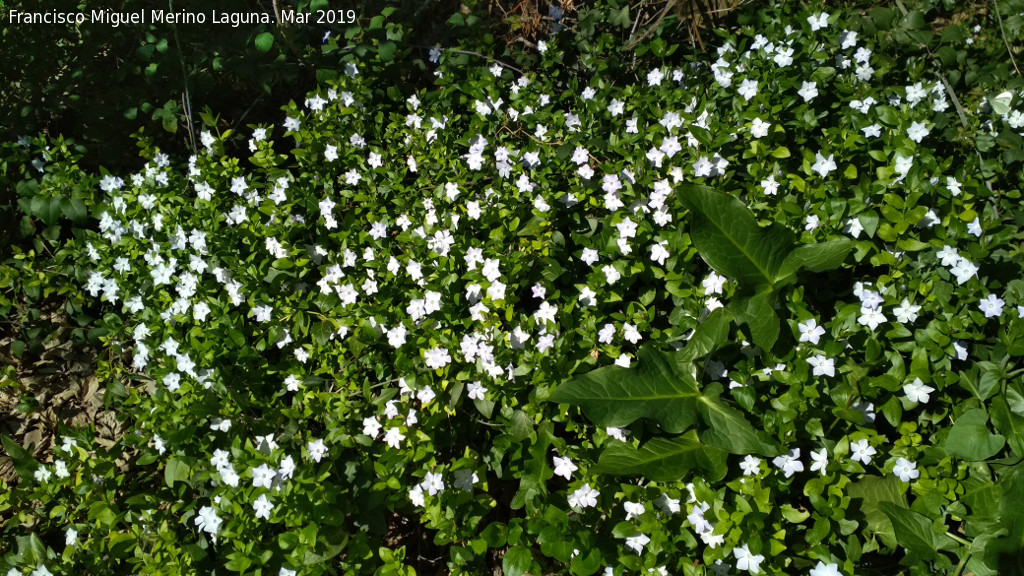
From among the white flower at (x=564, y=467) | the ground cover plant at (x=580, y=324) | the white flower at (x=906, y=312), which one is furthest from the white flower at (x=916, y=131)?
the white flower at (x=564, y=467)

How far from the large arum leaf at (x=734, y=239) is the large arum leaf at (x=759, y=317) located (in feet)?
0.28

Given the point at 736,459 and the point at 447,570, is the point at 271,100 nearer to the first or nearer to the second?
the point at 447,570

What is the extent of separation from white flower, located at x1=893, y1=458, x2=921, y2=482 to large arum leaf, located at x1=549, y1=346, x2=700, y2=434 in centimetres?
51

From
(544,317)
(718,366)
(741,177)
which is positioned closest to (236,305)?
(544,317)

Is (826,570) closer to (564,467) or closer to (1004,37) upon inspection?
(564,467)

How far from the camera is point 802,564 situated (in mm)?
1910

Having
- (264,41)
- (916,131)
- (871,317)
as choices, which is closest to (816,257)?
(871,317)

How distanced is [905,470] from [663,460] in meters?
0.60

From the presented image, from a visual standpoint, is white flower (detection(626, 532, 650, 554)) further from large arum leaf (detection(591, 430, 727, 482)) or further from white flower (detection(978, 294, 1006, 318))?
white flower (detection(978, 294, 1006, 318))

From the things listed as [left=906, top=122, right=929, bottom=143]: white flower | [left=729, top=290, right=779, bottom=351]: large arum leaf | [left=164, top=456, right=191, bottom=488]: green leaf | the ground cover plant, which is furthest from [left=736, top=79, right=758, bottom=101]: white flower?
[left=164, top=456, right=191, bottom=488]: green leaf

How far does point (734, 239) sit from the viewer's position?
2188mm

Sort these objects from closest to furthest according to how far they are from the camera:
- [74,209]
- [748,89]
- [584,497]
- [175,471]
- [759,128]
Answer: [584,497], [175,471], [759,128], [748,89], [74,209]

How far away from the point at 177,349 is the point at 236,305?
27 centimetres

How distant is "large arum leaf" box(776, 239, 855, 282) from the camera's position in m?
2.11
